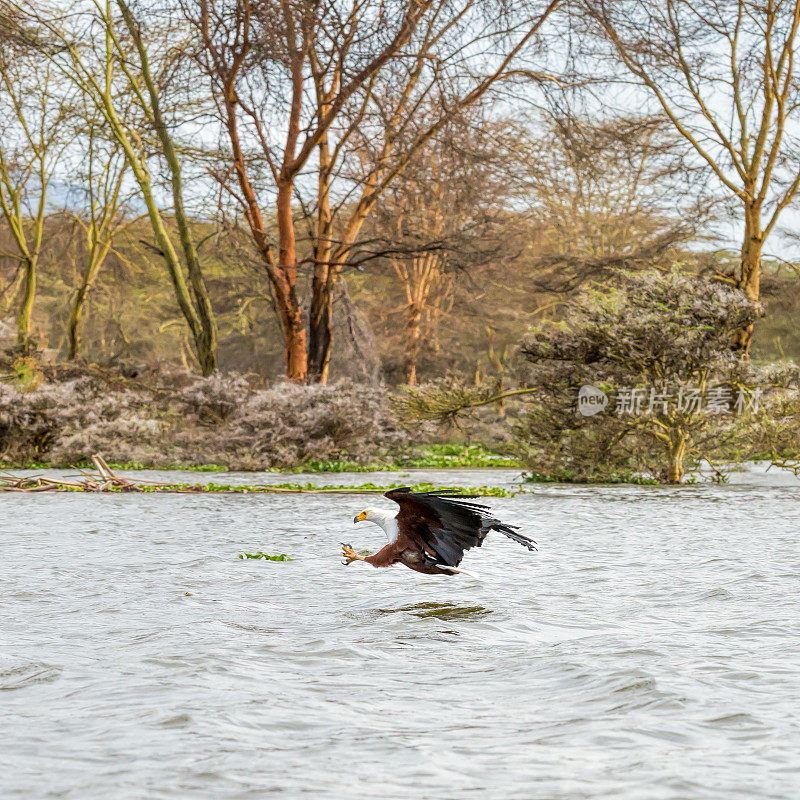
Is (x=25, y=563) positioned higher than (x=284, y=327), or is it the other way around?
(x=284, y=327)

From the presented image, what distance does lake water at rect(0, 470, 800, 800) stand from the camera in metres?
3.33

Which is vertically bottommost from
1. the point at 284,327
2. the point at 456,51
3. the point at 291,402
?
the point at 291,402

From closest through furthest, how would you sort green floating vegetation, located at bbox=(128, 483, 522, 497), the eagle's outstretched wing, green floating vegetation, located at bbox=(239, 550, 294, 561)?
1. the eagle's outstretched wing
2. green floating vegetation, located at bbox=(239, 550, 294, 561)
3. green floating vegetation, located at bbox=(128, 483, 522, 497)

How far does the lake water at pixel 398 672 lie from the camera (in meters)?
3.33

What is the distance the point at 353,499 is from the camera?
47.6ft

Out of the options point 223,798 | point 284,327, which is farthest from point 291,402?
point 223,798

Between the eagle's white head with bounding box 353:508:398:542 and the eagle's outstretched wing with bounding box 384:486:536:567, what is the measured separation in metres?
0.03

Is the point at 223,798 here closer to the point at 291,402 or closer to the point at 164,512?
the point at 164,512

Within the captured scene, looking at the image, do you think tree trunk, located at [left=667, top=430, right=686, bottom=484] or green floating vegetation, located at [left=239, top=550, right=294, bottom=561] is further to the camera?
tree trunk, located at [left=667, top=430, right=686, bottom=484]

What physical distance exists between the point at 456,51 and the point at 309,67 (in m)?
3.08

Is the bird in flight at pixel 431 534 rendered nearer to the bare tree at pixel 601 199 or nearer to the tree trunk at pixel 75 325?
the bare tree at pixel 601 199

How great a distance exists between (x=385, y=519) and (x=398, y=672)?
1598 mm

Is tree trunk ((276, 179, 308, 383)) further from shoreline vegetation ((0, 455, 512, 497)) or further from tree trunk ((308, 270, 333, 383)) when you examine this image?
shoreline vegetation ((0, 455, 512, 497))

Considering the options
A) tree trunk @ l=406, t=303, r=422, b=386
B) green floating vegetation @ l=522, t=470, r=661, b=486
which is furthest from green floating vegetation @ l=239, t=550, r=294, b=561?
tree trunk @ l=406, t=303, r=422, b=386
